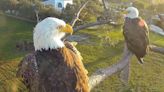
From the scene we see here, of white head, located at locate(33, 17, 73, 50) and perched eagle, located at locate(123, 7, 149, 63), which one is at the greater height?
white head, located at locate(33, 17, 73, 50)

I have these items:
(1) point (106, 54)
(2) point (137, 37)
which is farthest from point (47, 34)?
(1) point (106, 54)

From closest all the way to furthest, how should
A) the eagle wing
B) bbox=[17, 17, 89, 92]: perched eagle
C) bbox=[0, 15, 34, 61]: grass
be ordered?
bbox=[17, 17, 89, 92]: perched eagle → the eagle wing → bbox=[0, 15, 34, 61]: grass

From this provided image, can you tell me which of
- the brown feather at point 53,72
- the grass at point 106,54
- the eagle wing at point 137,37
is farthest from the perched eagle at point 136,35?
the grass at point 106,54

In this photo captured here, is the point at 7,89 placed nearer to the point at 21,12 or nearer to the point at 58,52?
the point at 58,52

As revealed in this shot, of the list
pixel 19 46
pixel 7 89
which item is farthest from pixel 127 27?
pixel 19 46

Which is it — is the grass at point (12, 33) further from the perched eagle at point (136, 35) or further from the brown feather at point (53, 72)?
the brown feather at point (53, 72)

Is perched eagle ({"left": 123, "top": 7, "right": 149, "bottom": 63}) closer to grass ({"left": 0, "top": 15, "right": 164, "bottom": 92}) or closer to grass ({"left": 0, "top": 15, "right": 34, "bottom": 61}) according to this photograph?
grass ({"left": 0, "top": 15, "right": 164, "bottom": 92})

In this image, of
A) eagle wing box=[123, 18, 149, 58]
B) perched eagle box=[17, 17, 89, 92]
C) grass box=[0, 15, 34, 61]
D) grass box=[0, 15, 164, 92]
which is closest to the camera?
perched eagle box=[17, 17, 89, 92]

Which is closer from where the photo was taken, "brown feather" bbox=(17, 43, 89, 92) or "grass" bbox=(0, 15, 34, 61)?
"brown feather" bbox=(17, 43, 89, 92)

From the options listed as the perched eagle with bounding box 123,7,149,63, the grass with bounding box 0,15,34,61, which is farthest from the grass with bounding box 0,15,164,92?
the perched eagle with bounding box 123,7,149,63
